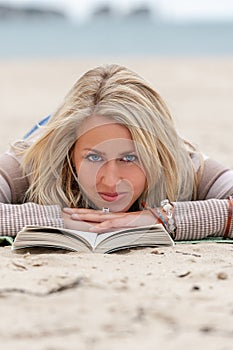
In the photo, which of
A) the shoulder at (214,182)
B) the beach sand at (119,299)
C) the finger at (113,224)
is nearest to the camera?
the beach sand at (119,299)

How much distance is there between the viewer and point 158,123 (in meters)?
3.21

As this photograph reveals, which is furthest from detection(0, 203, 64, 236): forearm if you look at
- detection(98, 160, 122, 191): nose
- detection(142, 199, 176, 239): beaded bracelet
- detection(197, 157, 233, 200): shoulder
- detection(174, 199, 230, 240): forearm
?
detection(197, 157, 233, 200): shoulder

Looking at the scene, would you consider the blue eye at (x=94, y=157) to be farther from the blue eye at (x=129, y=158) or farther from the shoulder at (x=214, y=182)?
the shoulder at (x=214, y=182)

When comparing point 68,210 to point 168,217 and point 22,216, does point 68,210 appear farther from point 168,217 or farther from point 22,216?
point 168,217

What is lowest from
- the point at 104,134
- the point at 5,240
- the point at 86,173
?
the point at 5,240

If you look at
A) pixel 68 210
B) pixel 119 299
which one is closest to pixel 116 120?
pixel 68 210

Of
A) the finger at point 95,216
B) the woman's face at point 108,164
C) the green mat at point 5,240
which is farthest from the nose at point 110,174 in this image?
the green mat at point 5,240

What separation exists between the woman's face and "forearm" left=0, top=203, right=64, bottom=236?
16 cm

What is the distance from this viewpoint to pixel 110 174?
3021mm

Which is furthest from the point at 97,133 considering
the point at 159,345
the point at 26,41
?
the point at 26,41

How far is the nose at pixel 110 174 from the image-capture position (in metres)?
3.02

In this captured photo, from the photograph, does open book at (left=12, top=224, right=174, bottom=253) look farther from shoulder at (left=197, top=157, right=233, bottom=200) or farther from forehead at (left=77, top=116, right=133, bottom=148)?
shoulder at (left=197, top=157, right=233, bottom=200)

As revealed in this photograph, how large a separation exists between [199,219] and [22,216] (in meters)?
0.70

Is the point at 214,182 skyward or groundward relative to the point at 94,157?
groundward
